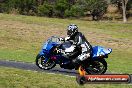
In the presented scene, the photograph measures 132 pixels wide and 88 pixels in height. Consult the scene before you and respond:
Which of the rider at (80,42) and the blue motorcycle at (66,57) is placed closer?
the rider at (80,42)

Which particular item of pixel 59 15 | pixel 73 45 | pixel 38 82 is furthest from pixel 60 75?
pixel 59 15

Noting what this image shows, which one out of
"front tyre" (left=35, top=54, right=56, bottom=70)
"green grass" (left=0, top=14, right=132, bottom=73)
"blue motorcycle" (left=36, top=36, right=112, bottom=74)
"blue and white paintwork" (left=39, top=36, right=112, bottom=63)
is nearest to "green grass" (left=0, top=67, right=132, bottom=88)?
"blue motorcycle" (left=36, top=36, right=112, bottom=74)

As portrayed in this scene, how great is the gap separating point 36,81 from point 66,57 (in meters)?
2.81

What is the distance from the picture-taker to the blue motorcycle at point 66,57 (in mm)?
16281

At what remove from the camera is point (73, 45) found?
1645 centimetres

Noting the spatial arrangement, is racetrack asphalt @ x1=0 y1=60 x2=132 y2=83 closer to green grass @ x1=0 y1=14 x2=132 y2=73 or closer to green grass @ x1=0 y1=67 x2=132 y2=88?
green grass @ x1=0 y1=67 x2=132 y2=88

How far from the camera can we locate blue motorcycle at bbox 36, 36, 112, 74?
16281mm

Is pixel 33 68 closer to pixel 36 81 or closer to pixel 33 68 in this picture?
pixel 33 68

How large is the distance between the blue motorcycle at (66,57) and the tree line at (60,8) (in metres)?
40.1

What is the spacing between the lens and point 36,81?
46.7 feet

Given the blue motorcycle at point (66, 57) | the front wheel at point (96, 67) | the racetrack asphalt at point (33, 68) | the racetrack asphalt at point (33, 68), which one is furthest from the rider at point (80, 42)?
the racetrack asphalt at point (33, 68)

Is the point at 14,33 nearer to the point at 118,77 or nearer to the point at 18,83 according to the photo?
the point at 18,83

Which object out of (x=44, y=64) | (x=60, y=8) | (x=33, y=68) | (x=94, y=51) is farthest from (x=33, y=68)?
(x=60, y=8)

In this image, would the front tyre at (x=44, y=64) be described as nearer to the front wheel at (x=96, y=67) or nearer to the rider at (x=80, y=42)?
the rider at (x=80, y=42)
